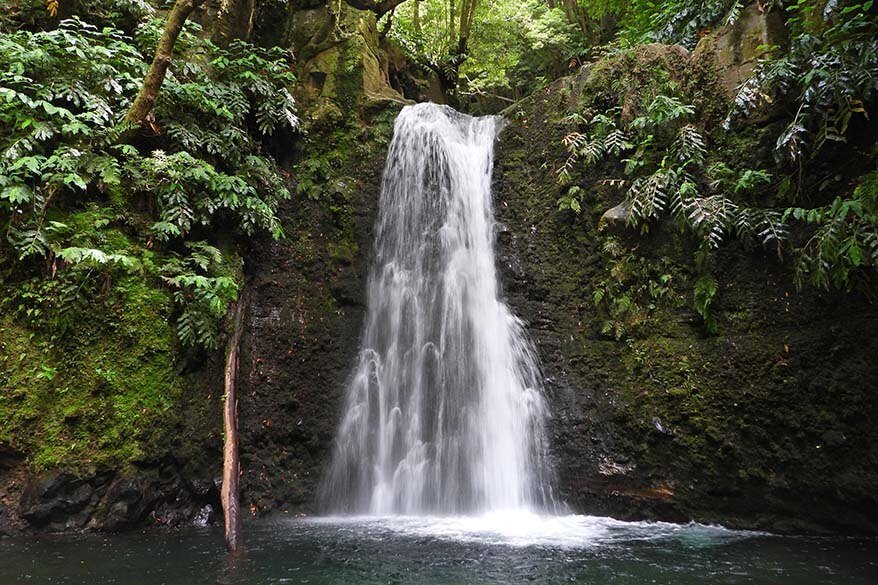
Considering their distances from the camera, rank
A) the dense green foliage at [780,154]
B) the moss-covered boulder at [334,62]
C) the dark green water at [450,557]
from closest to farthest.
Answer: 1. the dark green water at [450,557]
2. the dense green foliage at [780,154]
3. the moss-covered boulder at [334,62]

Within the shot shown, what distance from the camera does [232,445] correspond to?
16.8 ft

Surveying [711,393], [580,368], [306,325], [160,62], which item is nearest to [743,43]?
[711,393]

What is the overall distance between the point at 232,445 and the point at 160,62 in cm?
436

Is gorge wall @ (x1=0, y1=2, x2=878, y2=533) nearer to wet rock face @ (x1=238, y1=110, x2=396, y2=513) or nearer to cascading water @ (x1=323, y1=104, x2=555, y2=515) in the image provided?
wet rock face @ (x1=238, y1=110, x2=396, y2=513)

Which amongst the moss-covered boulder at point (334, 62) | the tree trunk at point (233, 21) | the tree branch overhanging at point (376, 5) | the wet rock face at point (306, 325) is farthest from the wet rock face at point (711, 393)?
the tree branch overhanging at point (376, 5)

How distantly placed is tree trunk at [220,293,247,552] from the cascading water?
1.36m

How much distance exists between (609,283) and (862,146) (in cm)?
285

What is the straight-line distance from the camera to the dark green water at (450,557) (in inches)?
135

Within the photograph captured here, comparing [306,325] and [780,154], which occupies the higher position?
[780,154]

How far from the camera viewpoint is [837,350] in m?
4.76

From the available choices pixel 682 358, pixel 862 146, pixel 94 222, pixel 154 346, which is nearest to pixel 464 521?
pixel 682 358

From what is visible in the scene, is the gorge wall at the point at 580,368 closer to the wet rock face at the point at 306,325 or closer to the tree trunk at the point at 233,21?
the wet rock face at the point at 306,325

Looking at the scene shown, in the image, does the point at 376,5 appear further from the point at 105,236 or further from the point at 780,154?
the point at 780,154

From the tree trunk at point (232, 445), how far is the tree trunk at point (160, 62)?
2.49m
